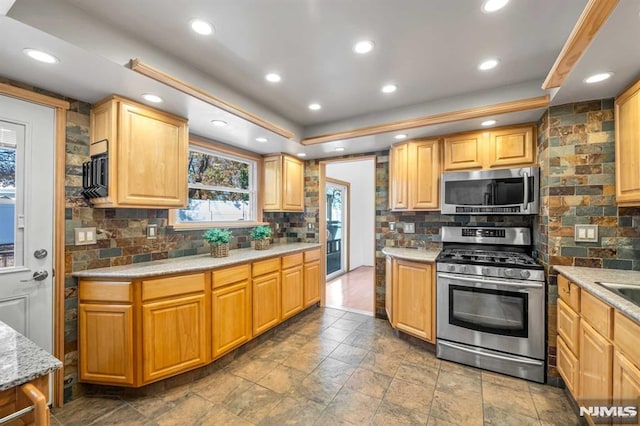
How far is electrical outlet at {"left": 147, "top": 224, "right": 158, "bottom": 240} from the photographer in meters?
2.58

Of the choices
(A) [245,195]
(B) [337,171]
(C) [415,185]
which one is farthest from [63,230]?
(B) [337,171]

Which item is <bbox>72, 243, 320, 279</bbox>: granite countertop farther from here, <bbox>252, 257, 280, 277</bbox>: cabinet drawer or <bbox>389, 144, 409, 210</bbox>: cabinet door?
<bbox>389, 144, 409, 210</bbox>: cabinet door

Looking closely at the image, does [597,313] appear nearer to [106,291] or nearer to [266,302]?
[266,302]

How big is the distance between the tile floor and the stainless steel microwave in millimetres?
1848

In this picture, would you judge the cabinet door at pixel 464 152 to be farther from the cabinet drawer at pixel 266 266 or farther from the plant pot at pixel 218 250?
the plant pot at pixel 218 250

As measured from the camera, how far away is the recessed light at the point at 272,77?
7.43 feet

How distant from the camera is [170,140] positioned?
2402 millimetres

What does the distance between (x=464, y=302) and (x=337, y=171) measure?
4189 millimetres

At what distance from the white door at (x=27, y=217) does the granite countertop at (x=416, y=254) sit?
296 centimetres

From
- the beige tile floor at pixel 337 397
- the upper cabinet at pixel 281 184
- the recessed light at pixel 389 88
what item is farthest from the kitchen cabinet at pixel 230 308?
the recessed light at pixel 389 88

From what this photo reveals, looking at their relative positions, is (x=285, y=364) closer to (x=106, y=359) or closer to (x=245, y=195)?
(x=106, y=359)

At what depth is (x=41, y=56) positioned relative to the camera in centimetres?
161

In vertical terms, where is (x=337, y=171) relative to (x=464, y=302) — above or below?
above

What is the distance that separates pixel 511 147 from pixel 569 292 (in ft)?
4.66
